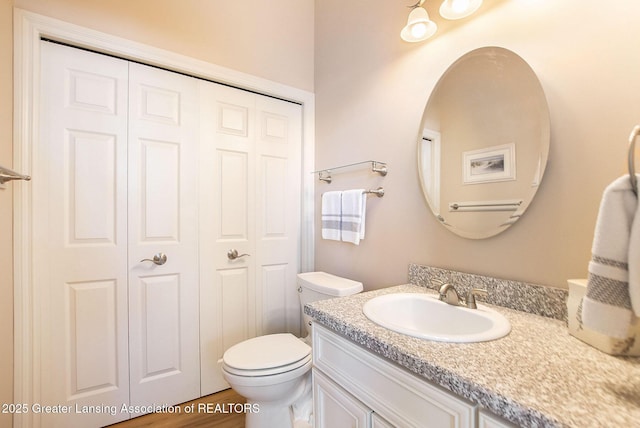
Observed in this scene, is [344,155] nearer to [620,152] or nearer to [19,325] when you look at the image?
[620,152]


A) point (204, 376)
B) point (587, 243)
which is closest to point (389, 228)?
point (587, 243)

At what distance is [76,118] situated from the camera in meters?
1.39

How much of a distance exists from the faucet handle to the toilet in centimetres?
58

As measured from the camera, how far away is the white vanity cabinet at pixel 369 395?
61 centimetres

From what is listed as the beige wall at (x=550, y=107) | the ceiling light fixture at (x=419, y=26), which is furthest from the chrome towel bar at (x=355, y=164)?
the ceiling light fixture at (x=419, y=26)

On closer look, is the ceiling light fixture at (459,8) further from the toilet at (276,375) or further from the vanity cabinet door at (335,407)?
the vanity cabinet door at (335,407)

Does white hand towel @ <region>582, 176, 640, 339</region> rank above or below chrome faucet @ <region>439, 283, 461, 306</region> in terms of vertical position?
above

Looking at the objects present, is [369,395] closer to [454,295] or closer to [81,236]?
[454,295]

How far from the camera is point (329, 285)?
4.91 ft

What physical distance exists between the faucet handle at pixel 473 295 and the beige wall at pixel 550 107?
0.09m

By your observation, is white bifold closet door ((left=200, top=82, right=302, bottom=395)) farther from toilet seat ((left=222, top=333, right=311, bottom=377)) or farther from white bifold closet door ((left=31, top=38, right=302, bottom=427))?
toilet seat ((left=222, top=333, right=311, bottom=377))

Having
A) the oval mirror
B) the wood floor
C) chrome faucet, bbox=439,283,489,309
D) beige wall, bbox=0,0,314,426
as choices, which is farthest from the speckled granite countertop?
beige wall, bbox=0,0,314,426

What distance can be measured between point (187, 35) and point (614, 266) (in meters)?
2.10

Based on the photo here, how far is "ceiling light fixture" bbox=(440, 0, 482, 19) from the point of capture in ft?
3.37
